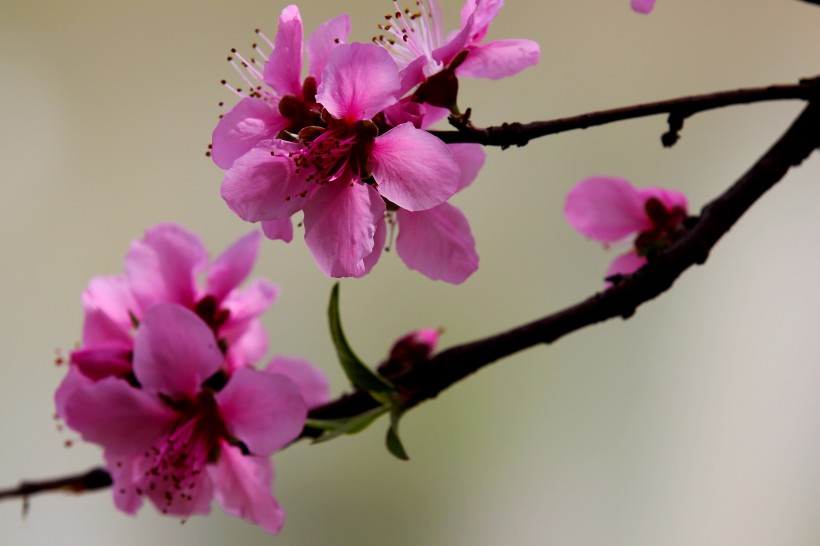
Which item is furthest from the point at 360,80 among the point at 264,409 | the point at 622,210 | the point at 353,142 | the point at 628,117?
the point at 622,210

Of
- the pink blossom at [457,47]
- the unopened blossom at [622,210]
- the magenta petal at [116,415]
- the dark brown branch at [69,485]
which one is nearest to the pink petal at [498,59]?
the pink blossom at [457,47]

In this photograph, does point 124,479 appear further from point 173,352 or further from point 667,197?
point 667,197

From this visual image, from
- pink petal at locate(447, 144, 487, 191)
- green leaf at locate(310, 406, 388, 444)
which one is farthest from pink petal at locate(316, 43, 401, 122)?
green leaf at locate(310, 406, 388, 444)

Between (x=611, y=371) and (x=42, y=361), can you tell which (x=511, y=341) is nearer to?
(x=611, y=371)

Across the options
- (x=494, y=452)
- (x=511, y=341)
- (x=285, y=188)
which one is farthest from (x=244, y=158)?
(x=494, y=452)

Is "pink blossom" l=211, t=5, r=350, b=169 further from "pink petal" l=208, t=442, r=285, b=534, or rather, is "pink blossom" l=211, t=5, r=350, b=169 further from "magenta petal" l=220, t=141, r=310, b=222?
"pink petal" l=208, t=442, r=285, b=534

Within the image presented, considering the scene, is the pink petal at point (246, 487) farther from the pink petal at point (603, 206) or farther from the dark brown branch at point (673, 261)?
the pink petal at point (603, 206)

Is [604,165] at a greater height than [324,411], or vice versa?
[604,165]
